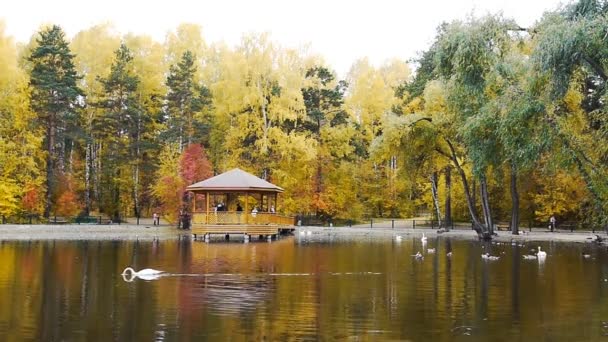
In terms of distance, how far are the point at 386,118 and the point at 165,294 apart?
24816 millimetres

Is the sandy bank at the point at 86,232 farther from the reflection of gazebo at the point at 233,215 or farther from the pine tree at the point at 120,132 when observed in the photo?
the pine tree at the point at 120,132

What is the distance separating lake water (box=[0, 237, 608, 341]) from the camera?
33.1ft

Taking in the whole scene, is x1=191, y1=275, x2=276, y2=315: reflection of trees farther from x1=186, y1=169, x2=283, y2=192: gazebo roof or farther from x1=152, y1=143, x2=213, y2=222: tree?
x1=152, y1=143, x2=213, y2=222: tree

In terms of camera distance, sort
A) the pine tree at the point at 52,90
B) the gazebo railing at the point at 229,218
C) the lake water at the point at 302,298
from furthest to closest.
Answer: the pine tree at the point at 52,90 < the gazebo railing at the point at 229,218 < the lake water at the point at 302,298

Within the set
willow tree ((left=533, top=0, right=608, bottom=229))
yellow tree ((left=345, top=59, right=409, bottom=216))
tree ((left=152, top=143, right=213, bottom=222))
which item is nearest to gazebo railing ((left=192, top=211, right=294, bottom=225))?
tree ((left=152, top=143, right=213, bottom=222))

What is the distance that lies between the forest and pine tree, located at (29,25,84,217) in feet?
0.31

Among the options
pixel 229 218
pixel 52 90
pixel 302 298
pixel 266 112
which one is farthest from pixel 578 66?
pixel 52 90

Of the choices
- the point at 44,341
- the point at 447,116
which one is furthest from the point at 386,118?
the point at 44,341

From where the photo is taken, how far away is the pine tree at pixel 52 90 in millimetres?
44031

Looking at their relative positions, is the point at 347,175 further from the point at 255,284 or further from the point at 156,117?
the point at 255,284

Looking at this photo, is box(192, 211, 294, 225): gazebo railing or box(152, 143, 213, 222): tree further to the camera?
box(152, 143, 213, 222): tree

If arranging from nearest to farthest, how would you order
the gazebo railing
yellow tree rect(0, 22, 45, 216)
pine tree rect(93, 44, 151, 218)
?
1. the gazebo railing
2. yellow tree rect(0, 22, 45, 216)
3. pine tree rect(93, 44, 151, 218)

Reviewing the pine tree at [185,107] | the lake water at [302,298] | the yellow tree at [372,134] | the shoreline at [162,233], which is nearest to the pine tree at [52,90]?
the shoreline at [162,233]

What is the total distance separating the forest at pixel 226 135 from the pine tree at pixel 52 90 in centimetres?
10
